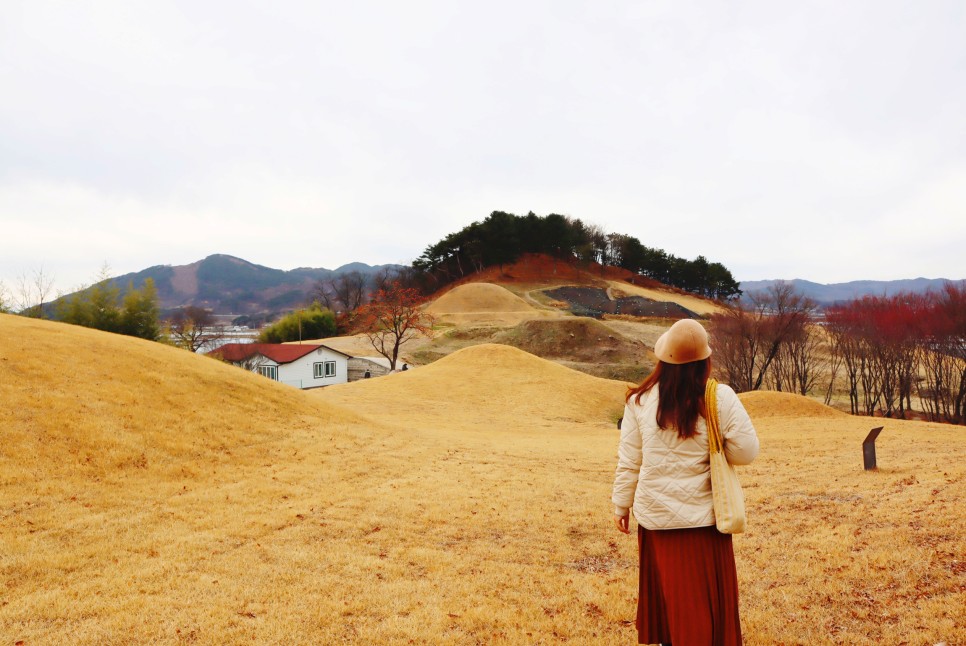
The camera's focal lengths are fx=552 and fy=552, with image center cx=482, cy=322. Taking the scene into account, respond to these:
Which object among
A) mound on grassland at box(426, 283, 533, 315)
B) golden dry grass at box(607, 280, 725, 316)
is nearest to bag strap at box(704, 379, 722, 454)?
mound on grassland at box(426, 283, 533, 315)

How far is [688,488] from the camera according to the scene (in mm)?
3133

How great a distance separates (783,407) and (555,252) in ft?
228

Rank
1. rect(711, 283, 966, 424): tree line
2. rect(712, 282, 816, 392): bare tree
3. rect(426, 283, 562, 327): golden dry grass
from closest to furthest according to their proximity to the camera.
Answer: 1. rect(711, 283, 966, 424): tree line
2. rect(712, 282, 816, 392): bare tree
3. rect(426, 283, 562, 327): golden dry grass

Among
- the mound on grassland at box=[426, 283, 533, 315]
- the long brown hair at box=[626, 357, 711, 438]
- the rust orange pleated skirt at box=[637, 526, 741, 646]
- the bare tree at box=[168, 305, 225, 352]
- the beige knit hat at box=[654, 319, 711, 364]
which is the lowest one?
the rust orange pleated skirt at box=[637, 526, 741, 646]

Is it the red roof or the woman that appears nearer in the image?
the woman

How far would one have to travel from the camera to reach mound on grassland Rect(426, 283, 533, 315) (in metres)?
68.4

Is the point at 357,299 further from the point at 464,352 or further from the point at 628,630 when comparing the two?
the point at 628,630

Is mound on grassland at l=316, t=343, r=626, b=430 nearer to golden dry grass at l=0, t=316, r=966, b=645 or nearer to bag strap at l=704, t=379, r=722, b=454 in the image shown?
golden dry grass at l=0, t=316, r=966, b=645

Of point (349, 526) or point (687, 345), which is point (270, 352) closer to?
point (349, 526)

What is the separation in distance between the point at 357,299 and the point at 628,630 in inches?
3755

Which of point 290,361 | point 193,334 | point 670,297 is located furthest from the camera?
point 670,297

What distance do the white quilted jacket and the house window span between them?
43.2 m

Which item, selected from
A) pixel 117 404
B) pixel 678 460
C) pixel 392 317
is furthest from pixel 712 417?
pixel 392 317

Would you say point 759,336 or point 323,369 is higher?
point 759,336
